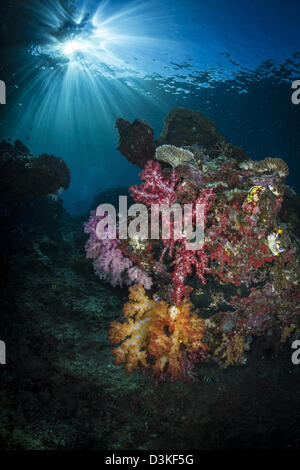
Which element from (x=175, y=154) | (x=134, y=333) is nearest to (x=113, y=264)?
(x=134, y=333)

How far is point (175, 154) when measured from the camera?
17.9 ft

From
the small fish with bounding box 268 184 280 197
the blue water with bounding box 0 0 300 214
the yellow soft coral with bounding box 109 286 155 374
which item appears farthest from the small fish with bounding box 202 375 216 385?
the blue water with bounding box 0 0 300 214

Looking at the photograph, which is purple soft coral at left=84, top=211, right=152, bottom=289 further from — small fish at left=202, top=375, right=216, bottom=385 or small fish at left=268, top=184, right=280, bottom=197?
small fish at left=268, top=184, right=280, bottom=197

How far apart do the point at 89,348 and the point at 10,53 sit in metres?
15.8

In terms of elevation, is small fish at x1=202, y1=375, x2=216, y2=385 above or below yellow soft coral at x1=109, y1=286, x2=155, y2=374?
below

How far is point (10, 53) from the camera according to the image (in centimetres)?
1217

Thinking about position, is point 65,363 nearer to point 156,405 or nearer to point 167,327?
point 156,405

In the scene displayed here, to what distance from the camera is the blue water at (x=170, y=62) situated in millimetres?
12773

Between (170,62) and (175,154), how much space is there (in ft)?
56.9

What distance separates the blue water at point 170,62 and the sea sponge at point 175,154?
10.9m

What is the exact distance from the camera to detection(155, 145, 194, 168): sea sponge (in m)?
5.32

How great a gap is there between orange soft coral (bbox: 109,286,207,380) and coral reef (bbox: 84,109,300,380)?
0.02 meters

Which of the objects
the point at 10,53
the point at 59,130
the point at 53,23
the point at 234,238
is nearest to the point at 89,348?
the point at 234,238

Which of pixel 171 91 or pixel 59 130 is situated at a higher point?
pixel 59 130
